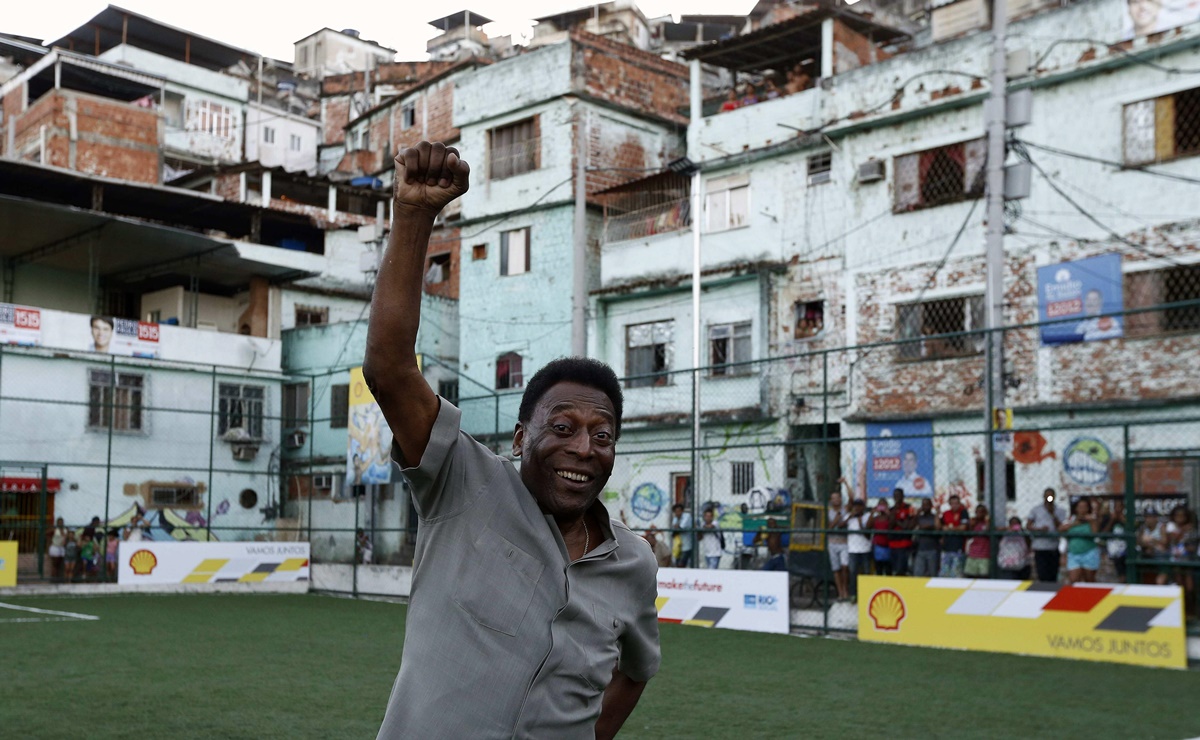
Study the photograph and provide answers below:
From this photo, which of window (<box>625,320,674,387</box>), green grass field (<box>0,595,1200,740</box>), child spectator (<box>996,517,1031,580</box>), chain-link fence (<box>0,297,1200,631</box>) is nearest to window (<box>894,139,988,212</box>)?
chain-link fence (<box>0,297,1200,631</box>)

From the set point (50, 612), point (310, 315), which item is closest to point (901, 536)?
point (50, 612)

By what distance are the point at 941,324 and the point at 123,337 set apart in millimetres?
20404

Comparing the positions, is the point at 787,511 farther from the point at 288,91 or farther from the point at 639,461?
the point at 288,91

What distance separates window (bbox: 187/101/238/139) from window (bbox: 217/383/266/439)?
1997 cm

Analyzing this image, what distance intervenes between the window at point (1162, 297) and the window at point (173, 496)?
21.8 meters

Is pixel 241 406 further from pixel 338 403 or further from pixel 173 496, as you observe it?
pixel 173 496

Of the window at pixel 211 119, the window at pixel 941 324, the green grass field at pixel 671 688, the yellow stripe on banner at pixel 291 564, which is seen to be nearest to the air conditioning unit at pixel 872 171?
the window at pixel 941 324

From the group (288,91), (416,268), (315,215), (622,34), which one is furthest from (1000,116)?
(288,91)

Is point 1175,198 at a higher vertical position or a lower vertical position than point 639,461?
higher

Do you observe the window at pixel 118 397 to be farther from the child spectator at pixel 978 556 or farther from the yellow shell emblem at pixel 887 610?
the child spectator at pixel 978 556

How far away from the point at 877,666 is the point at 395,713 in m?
10.8

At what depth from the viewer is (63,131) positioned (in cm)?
3875

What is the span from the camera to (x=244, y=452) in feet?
114

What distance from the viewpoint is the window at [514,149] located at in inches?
1327
